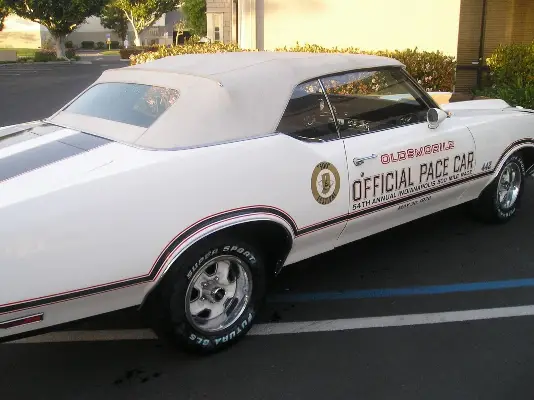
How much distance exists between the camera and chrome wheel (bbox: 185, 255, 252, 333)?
325 centimetres

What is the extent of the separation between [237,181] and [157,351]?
3.63 feet

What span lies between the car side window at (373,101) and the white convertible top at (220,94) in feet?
0.43

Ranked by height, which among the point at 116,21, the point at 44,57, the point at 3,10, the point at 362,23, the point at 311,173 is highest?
the point at 116,21

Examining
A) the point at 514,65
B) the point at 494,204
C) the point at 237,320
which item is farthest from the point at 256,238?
the point at 514,65

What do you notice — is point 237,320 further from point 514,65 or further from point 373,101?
point 514,65

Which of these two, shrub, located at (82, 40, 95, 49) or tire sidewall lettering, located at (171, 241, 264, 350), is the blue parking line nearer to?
tire sidewall lettering, located at (171, 241, 264, 350)

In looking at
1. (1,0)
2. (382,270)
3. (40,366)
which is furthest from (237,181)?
(1,0)

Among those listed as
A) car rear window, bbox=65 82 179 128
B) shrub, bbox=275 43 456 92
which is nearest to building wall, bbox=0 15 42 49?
shrub, bbox=275 43 456 92

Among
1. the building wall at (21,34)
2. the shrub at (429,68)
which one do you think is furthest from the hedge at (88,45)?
the shrub at (429,68)

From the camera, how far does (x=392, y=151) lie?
13.2 ft

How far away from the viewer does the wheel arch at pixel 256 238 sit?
9.81 feet

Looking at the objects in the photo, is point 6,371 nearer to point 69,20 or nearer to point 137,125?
point 137,125

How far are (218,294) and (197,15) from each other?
40087 millimetres

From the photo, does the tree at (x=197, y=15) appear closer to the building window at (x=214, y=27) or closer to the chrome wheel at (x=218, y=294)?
the building window at (x=214, y=27)
